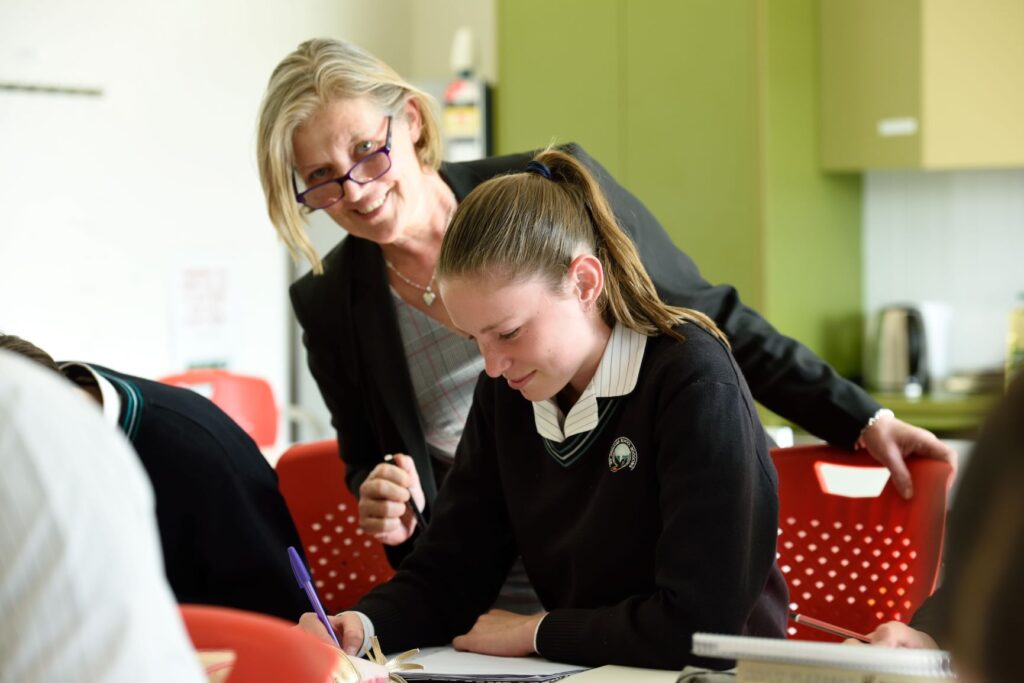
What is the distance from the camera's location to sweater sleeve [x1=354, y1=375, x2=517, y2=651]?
4.88 ft

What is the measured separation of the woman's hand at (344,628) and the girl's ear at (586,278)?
44cm

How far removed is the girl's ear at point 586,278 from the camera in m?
1.42

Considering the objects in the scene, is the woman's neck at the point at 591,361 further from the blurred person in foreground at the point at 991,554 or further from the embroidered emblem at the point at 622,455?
the blurred person in foreground at the point at 991,554

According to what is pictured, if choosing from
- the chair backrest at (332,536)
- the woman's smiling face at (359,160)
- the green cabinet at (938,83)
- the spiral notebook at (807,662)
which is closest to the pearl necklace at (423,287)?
the woman's smiling face at (359,160)

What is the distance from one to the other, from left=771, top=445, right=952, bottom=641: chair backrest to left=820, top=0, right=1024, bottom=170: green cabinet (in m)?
2.32

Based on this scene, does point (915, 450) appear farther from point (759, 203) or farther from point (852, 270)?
point (852, 270)

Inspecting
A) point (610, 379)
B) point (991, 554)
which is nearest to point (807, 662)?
point (991, 554)

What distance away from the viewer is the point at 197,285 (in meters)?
4.23

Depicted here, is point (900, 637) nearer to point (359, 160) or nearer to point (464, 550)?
point (464, 550)

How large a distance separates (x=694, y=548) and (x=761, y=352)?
1.67 feet

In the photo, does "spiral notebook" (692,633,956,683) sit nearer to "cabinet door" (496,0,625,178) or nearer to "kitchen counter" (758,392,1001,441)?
"kitchen counter" (758,392,1001,441)

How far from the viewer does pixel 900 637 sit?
1.26 meters

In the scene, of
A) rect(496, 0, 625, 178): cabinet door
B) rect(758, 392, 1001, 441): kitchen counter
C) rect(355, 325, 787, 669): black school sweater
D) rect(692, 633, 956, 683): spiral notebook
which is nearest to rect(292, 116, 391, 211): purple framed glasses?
rect(355, 325, 787, 669): black school sweater

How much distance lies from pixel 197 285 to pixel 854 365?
2213mm
